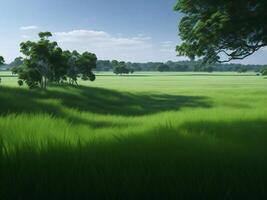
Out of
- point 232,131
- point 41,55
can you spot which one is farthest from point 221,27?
point 41,55

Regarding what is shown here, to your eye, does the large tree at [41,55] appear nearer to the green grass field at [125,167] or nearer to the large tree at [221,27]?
the large tree at [221,27]

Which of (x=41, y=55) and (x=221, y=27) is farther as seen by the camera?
(x=41, y=55)

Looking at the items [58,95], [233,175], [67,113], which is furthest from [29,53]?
[233,175]

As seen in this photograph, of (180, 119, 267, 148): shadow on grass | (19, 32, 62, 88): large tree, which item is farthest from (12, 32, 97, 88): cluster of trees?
(180, 119, 267, 148): shadow on grass

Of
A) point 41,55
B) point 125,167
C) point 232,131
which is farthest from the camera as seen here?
point 41,55

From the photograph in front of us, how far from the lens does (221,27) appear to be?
16203 millimetres

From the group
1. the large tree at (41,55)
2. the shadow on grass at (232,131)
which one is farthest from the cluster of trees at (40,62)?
the shadow on grass at (232,131)

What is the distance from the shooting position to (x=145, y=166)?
6.44 meters

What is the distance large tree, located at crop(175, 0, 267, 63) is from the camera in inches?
634

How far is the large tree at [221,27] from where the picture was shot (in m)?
16.1

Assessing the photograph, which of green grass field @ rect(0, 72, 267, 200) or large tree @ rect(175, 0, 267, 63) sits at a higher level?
large tree @ rect(175, 0, 267, 63)

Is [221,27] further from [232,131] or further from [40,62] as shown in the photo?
[40,62]

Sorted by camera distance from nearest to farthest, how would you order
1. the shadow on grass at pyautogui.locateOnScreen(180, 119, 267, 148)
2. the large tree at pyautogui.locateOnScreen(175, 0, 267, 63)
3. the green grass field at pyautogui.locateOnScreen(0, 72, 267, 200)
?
the green grass field at pyautogui.locateOnScreen(0, 72, 267, 200)
the shadow on grass at pyautogui.locateOnScreen(180, 119, 267, 148)
the large tree at pyautogui.locateOnScreen(175, 0, 267, 63)

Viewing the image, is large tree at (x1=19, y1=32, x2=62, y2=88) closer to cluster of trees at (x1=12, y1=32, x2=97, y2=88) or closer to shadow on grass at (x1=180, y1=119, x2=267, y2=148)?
cluster of trees at (x1=12, y1=32, x2=97, y2=88)
